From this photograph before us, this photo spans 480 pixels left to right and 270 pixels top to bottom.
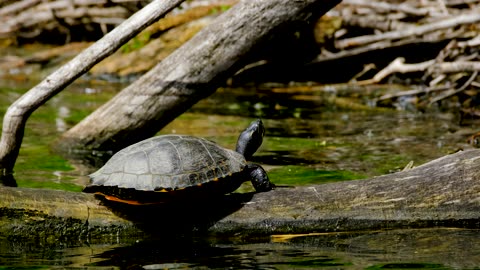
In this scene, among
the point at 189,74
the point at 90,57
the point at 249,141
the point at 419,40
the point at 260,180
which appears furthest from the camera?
the point at 419,40

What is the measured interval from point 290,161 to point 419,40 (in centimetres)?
431

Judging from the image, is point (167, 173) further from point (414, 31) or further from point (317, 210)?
point (414, 31)

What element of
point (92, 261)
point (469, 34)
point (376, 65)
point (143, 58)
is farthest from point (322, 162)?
point (143, 58)

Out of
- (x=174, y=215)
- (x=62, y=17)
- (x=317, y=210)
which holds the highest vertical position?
(x=62, y=17)

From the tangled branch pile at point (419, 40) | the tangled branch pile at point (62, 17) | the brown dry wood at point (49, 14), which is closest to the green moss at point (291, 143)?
the tangled branch pile at point (419, 40)

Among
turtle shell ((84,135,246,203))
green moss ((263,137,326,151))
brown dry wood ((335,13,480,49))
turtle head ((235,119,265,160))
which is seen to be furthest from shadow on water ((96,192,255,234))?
brown dry wood ((335,13,480,49))

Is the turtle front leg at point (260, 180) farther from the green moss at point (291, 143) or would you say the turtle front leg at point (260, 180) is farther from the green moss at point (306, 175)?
the green moss at point (291, 143)

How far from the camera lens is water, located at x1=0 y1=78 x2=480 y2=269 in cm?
367

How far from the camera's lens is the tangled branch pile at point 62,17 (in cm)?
1319

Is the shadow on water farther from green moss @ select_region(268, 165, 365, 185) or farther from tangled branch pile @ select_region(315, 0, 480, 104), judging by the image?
tangled branch pile @ select_region(315, 0, 480, 104)

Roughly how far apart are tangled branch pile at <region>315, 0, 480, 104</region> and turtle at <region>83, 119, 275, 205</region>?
5034mm

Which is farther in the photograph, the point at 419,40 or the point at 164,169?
the point at 419,40

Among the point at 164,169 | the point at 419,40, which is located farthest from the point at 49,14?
the point at 164,169

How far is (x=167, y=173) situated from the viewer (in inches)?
155
